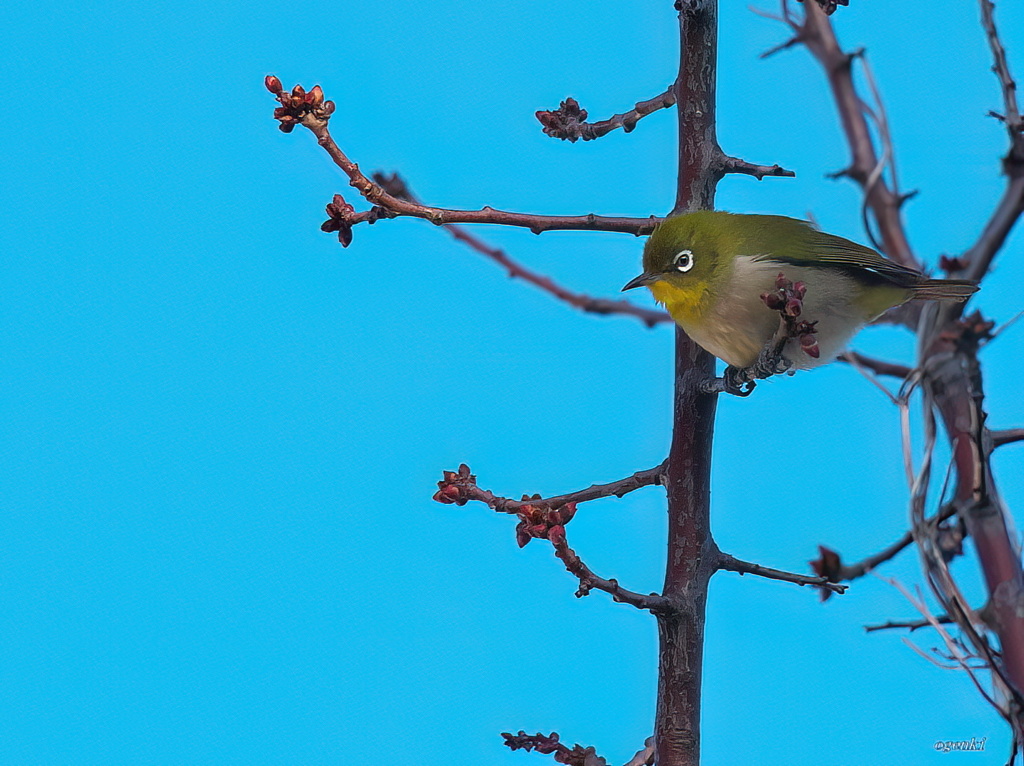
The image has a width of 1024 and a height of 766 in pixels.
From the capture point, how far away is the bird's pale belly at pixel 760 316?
1.35m

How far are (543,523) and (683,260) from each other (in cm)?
57

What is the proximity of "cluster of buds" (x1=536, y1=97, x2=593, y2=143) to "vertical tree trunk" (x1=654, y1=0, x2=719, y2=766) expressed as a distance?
15 centimetres

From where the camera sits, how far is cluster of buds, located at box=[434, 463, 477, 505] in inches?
45.6

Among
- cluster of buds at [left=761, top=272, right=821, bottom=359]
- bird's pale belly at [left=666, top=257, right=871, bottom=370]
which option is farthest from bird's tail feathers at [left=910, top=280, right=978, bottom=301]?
cluster of buds at [left=761, top=272, right=821, bottom=359]

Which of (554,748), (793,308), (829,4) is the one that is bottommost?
(554,748)

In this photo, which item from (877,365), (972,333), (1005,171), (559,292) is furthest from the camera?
(559,292)

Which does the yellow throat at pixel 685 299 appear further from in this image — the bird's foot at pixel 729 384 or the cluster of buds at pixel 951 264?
Answer: the cluster of buds at pixel 951 264

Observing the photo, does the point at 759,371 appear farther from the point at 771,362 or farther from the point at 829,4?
the point at 829,4

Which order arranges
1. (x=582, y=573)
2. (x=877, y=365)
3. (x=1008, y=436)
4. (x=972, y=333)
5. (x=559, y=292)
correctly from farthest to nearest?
1. (x=559, y=292)
2. (x=877, y=365)
3. (x=1008, y=436)
4. (x=582, y=573)
5. (x=972, y=333)

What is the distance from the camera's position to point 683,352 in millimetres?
1172

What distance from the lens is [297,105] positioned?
3.23ft

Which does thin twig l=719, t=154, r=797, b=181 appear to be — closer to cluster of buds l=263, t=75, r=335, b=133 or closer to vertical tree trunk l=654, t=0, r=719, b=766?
vertical tree trunk l=654, t=0, r=719, b=766

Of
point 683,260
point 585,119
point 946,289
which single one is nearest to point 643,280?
point 683,260

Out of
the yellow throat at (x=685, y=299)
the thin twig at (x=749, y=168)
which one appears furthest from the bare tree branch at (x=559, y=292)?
the thin twig at (x=749, y=168)
